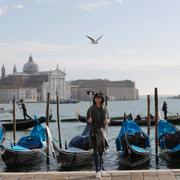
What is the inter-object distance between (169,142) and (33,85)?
132 meters

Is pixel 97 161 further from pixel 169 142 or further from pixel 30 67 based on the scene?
pixel 30 67

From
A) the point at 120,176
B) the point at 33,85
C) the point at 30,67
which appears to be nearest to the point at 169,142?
the point at 120,176

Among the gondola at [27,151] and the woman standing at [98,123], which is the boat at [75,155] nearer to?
the gondola at [27,151]

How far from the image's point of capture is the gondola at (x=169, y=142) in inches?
448

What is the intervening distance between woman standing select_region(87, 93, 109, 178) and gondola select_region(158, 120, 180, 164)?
15.5 feet

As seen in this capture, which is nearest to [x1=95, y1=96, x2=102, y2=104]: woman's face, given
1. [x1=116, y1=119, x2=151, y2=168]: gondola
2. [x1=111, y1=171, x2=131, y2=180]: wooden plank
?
[x1=111, y1=171, x2=131, y2=180]: wooden plank

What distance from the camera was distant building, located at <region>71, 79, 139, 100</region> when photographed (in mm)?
146250

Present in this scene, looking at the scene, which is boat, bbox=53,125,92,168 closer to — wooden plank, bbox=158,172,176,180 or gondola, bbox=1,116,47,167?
gondola, bbox=1,116,47,167

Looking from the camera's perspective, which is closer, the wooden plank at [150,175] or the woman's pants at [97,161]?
the wooden plank at [150,175]

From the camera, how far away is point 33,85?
142625 mm

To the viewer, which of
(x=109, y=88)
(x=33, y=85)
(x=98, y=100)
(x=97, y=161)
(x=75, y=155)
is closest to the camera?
(x=98, y=100)

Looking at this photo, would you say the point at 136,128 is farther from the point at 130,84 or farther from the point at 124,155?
the point at 130,84

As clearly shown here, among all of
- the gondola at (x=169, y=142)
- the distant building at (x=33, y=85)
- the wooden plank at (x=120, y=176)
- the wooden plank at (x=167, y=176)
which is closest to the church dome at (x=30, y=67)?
the distant building at (x=33, y=85)

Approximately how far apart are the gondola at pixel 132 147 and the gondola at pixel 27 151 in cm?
207
